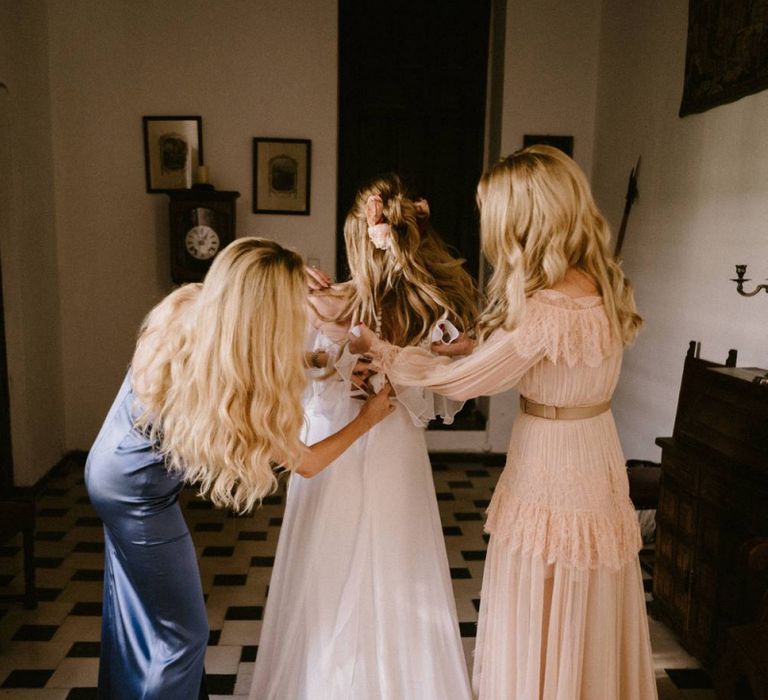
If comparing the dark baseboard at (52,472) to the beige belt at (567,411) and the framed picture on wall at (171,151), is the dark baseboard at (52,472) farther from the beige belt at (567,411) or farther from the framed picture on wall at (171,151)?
the beige belt at (567,411)

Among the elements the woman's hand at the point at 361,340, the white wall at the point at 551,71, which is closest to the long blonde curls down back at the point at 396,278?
the woman's hand at the point at 361,340

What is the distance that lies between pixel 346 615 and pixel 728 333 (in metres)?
2.33

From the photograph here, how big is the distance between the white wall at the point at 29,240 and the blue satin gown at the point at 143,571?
122 inches

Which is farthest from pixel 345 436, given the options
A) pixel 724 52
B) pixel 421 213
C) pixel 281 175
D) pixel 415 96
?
pixel 415 96

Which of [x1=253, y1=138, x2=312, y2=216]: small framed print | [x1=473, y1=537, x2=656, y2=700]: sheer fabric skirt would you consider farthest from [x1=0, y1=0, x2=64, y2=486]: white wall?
[x1=473, y1=537, x2=656, y2=700]: sheer fabric skirt

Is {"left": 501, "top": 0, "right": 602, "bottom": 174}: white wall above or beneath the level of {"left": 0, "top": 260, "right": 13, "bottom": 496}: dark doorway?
above

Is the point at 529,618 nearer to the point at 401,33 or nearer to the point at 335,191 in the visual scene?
the point at 335,191

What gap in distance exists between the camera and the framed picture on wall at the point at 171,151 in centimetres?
527

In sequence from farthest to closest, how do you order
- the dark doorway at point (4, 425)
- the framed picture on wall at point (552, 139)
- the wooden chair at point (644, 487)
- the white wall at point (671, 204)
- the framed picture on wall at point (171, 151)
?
the framed picture on wall at point (552, 139), the framed picture on wall at point (171, 151), the dark doorway at point (4, 425), the wooden chair at point (644, 487), the white wall at point (671, 204)

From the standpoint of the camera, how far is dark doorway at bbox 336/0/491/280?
5.54 metres

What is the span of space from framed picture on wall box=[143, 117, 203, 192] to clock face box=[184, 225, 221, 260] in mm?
464

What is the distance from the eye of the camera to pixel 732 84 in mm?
3443

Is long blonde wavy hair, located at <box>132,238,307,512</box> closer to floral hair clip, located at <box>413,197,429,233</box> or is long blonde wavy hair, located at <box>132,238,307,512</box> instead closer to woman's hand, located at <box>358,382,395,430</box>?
woman's hand, located at <box>358,382,395,430</box>

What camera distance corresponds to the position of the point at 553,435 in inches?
76.7
